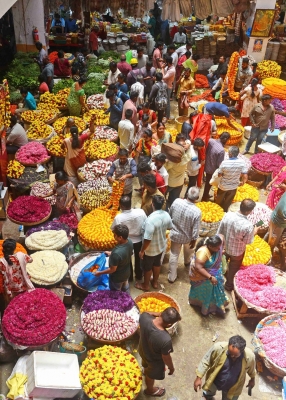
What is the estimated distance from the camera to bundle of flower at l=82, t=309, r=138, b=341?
5109 millimetres

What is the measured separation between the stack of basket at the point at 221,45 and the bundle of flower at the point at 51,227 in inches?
466

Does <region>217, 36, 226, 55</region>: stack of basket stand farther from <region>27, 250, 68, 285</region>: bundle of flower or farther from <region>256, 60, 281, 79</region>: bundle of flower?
<region>27, 250, 68, 285</region>: bundle of flower

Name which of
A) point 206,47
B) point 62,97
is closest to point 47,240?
point 62,97

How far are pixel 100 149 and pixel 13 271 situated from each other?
13.6 ft

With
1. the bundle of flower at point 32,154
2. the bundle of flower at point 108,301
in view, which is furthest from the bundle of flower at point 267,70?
the bundle of flower at point 108,301

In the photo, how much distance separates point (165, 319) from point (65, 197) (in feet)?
10.8

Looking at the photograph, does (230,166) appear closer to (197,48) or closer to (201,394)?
(201,394)

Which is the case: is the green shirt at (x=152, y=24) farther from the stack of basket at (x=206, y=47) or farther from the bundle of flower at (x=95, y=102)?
the bundle of flower at (x=95, y=102)

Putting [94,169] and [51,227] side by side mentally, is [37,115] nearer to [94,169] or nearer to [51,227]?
[94,169]

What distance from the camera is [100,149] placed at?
8773 mm

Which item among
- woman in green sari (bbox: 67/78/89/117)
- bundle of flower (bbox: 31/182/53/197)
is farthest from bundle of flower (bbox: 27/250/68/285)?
woman in green sari (bbox: 67/78/89/117)

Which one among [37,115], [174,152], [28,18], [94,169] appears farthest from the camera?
[28,18]

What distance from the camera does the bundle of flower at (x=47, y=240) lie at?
246 inches

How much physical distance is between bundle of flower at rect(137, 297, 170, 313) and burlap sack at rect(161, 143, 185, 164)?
244 cm
